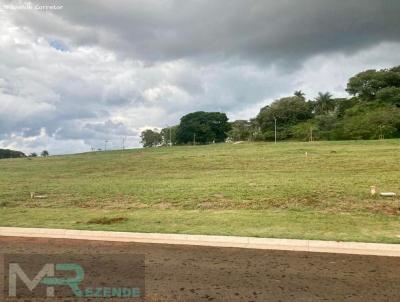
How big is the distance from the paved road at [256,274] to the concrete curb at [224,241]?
1.42 ft

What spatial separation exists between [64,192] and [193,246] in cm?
1251

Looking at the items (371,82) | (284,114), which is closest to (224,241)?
(284,114)

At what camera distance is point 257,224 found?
1075 centimetres

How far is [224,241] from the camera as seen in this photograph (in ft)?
29.9

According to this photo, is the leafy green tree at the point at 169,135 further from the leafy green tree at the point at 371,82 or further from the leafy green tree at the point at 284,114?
the leafy green tree at the point at 371,82

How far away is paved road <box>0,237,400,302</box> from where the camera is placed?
5.55 meters

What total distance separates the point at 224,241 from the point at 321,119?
240ft

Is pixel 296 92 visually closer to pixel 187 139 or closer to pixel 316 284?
pixel 187 139

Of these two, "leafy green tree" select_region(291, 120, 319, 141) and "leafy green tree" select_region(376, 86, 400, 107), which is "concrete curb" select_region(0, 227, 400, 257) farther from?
"leafy green tree" select_region(376, 86, 400, 107)

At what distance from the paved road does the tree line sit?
63623 mm

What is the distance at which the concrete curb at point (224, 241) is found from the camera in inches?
319

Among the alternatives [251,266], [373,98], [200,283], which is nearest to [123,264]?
[200,283]

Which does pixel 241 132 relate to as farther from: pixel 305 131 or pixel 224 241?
pixel 224 241

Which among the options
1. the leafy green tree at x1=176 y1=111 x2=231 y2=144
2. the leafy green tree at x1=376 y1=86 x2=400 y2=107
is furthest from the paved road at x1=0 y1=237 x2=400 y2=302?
the leafy green tree at x1=176 y1=111 x2=231 y2=144
